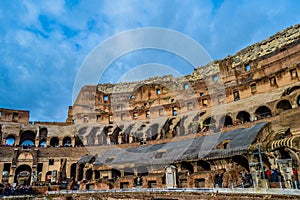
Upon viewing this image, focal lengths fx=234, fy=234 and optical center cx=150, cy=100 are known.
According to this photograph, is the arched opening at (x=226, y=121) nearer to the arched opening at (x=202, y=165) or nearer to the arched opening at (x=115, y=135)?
the arched opening at (x=202, y=165)

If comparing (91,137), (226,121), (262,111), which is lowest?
(91,137)

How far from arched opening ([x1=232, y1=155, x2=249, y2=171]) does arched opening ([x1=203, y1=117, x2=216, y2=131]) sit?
1524 cm

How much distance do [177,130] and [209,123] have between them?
6224mm

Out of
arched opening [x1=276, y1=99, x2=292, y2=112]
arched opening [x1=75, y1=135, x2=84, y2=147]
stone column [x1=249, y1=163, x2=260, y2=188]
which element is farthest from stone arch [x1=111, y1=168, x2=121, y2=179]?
arched opening [x1=276, y1=99, x2=292, y2=112]

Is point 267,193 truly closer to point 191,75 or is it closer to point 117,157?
point 117,157

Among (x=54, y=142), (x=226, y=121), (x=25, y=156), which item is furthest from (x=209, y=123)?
(x=54, y=142)

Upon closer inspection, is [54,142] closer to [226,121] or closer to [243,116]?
[226,121]

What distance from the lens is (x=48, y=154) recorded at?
41750 millimetres

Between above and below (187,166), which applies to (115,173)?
below

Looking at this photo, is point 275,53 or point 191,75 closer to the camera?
point 275,53

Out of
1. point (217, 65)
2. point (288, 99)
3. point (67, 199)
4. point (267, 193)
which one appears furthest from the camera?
point (217, 65)

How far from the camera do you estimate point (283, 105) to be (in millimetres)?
32062

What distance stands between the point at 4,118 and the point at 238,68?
48.0 meters

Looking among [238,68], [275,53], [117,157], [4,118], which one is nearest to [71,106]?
[4,118]
